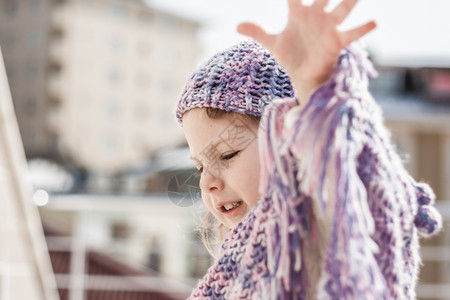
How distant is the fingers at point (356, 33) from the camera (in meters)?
0.71

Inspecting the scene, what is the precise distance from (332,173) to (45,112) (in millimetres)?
37203

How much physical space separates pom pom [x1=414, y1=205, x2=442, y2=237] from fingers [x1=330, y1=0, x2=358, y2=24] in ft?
0.84

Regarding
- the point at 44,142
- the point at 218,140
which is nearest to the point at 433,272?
the point at 218,140

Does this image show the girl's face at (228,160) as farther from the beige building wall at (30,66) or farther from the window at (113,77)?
the window at (113,77)

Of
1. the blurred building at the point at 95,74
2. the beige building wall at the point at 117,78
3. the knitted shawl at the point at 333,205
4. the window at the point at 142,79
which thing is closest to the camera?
the knitted shawl at the point at 333,205

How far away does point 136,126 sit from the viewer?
39531 millimetres

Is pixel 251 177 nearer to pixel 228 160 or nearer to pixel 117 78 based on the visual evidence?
pixel 228 160

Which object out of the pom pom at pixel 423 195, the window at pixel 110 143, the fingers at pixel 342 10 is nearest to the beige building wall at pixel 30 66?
the window at pixel 110 143

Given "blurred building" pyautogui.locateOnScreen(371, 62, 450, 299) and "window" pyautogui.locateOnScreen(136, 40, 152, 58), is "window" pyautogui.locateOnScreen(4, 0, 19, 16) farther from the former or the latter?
"blurred building" pyautogui.locateOnScreen(371, 62, 450, 299)

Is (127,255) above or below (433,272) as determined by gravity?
above

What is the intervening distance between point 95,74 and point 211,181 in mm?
38005

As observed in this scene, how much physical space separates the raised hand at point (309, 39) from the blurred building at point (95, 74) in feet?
112

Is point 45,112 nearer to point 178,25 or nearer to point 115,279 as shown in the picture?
point 178,25

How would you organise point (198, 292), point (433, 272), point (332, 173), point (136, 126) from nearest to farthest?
point (332, 173) < point (198, 292) < point (433, 272) < point (136, 126)
